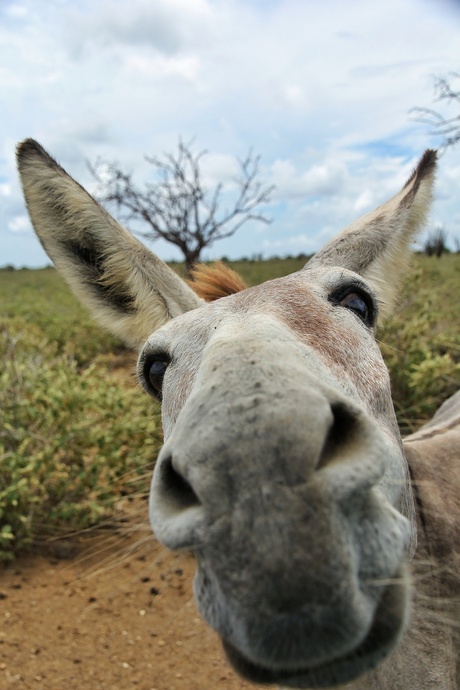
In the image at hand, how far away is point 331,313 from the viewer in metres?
2.49

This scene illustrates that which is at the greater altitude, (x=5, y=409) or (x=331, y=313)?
(x=331, y=313)

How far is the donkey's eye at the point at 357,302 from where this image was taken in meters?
2.66

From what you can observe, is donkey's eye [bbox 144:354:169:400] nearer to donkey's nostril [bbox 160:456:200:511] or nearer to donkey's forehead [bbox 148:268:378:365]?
donkey's forehead [bbox 148:268:378:365]

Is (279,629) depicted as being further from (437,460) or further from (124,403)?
(124,403)

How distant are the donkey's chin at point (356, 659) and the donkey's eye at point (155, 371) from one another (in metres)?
1.50

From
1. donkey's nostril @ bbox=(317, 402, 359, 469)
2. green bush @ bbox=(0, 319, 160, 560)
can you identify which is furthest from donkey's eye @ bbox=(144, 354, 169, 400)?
green bush @ bbox=(0, 319, 160, 560)

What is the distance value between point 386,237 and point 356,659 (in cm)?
254

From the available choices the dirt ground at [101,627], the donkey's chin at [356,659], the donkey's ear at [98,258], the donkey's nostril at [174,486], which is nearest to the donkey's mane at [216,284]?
the donkey's ear at [98,258]

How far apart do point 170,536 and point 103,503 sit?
17.7 feet

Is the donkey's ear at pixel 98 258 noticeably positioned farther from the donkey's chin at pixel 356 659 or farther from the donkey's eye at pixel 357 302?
the donkey's chin at pixel 356 659

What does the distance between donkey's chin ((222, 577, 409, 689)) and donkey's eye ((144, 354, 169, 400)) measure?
4.91 feet

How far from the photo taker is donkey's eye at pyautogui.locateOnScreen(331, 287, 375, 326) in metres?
2.66

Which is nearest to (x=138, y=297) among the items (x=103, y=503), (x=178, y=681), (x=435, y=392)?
(x=178, y=681)

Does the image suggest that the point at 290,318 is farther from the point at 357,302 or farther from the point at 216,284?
the point at 216,284
